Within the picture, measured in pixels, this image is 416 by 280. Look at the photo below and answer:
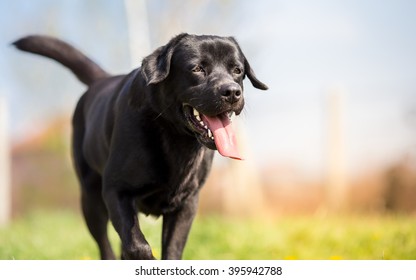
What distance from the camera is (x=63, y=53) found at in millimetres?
5395

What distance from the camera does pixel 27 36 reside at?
5.45 meters

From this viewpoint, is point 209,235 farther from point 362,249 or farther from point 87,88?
point 87,88

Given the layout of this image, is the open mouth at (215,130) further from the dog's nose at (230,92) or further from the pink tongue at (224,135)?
the dog's nose at (230,92)

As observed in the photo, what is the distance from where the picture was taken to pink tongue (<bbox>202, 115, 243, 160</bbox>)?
3668 millimetres

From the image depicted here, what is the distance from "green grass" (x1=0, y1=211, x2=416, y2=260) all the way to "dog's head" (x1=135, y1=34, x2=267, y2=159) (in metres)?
1.66

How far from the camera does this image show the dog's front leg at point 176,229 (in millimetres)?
4262

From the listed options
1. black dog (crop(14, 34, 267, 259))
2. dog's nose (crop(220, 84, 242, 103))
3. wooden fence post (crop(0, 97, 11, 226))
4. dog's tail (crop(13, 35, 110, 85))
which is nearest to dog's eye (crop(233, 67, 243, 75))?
black dog (crop(14, 34, 267, 259))

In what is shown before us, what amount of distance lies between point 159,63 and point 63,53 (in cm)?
176

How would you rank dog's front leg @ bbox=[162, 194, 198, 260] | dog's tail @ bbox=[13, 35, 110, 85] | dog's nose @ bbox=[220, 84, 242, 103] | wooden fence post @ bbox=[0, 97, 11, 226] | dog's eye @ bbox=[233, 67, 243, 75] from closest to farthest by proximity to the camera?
1. dog's nose @ bbox=[220, 84, 242, 103]
2. dog's eye @ bbox=[233, 67, 243, 75]
3. dog's front leg @ bbox=[162, 194, 198, 260]
4. dog's tail @ bbox=[13, 35, 110, 85]
5. wooden fence post @ bbox=[0, 97, 11, 226]

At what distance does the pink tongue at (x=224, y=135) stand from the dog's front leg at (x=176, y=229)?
0.66m

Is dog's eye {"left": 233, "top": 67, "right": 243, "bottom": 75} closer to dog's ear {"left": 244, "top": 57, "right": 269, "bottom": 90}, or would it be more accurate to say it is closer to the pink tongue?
dog's ear {"left": 244, "top": 57, "right": 269, "bottom": 90}

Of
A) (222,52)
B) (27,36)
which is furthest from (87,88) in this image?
(222,52)

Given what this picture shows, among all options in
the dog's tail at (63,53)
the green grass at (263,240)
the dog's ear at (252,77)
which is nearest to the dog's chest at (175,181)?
the dog's ear at (252,77)

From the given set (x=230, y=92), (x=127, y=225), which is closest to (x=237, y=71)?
(x=230, y=92)
